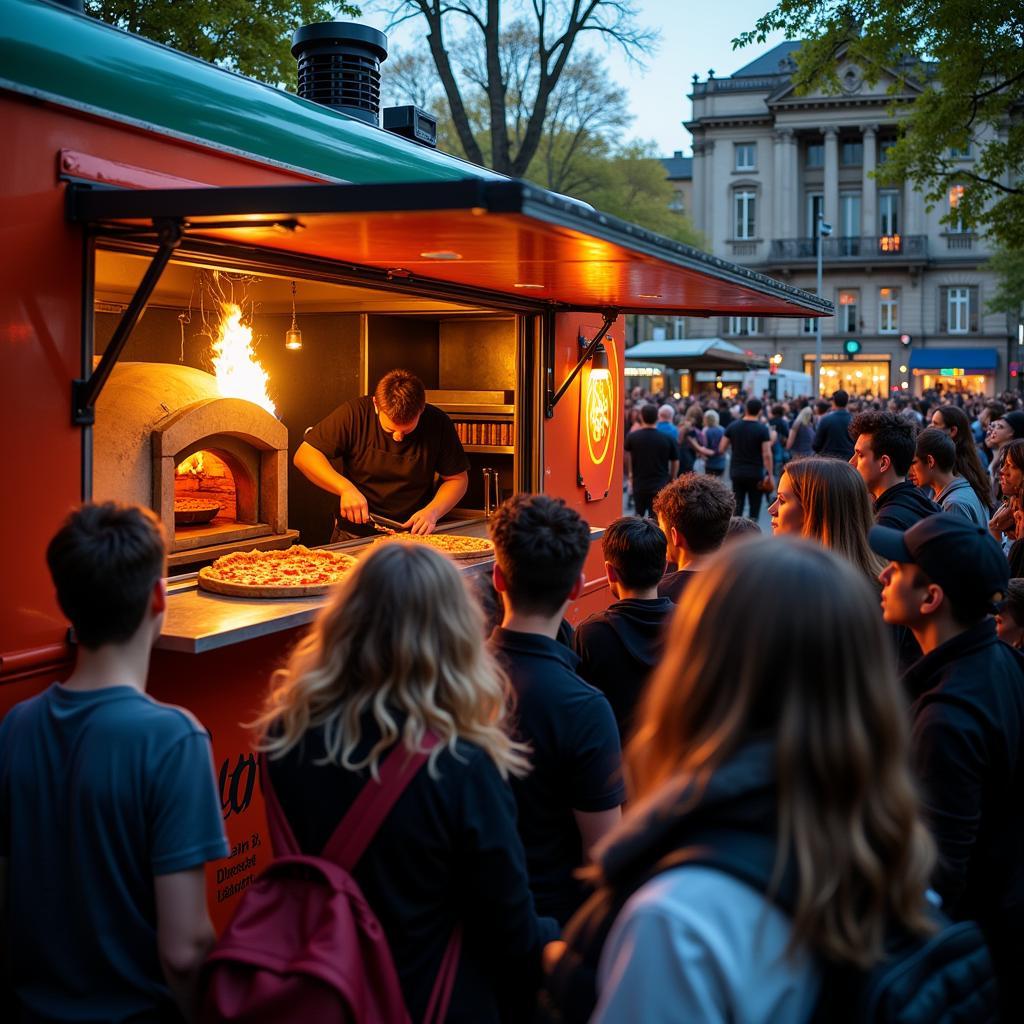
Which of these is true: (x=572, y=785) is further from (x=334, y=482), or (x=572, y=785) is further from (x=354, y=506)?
(x=334, y=482)

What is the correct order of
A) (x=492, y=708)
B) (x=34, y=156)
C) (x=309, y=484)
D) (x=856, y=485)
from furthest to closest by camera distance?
(x=309, y=484), (x=856, y=485), (x=34, y=156), (x=492, y=708)

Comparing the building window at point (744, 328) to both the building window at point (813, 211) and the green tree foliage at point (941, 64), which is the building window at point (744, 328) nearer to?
the building window at point (813, 211)

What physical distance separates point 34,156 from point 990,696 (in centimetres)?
325

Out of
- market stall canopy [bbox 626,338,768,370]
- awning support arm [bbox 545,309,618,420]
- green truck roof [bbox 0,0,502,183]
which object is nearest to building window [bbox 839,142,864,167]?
market stall canopy [bbox 626,338,768,370]

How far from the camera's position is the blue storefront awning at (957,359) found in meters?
57.5

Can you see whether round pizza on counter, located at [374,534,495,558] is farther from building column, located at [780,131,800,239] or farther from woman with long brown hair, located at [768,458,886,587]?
building column, located at [780,131,800,239]

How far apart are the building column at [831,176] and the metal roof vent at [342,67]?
5612 centimetres

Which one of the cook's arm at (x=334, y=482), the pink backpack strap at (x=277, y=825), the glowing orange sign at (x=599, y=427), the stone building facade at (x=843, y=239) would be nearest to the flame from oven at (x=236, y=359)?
the cook's arm at (x=334, y=482)

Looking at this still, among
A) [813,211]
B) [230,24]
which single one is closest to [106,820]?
[230,24]

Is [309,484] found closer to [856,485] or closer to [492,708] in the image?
[856,485]

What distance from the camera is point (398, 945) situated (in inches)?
93.4

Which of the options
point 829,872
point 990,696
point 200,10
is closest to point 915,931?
point 829,872

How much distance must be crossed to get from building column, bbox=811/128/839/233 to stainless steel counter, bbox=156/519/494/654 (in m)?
59.0

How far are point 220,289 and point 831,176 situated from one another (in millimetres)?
56202
